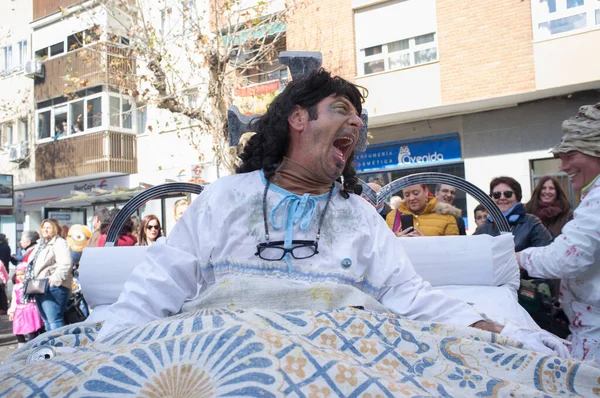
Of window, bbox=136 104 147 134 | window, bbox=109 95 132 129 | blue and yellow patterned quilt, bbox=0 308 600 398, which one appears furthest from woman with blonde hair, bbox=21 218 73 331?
window, bbox=136 104 147 134

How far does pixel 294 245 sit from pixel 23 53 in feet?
77.2

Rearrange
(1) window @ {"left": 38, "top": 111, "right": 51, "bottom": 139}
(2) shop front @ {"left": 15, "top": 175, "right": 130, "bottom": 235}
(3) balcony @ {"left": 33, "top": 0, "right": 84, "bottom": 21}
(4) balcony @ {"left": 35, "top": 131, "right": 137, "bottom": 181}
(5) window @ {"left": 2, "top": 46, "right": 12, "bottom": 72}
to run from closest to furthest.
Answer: (2) shop front @ {"left": 15, "top": 175, "right": 130, "bottom": 235} → (4) balcony @ {"left": 35, "top": 131, "right": 137, "bottom": 181} → (3) balcony @ {"left": 33, "top": 0, "right": 84, "bottom": 21} → (1) window @ {"left": 38, "top": 111, "right": 51, "bottom": 139} → (5) window @ {"left": 2, "top": 46, "right": 12, "bottom": 72}

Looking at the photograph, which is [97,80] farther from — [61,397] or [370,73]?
[61,397]

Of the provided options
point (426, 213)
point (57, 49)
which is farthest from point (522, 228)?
point (57, 49)

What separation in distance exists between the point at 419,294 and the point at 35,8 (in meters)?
22.9

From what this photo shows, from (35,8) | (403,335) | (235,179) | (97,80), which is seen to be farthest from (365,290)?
(35,8)

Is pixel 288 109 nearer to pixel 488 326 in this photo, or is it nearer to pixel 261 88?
pixel 488 326

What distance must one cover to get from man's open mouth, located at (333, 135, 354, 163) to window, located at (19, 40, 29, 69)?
74.9 ft

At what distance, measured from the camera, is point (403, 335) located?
5.16 feet

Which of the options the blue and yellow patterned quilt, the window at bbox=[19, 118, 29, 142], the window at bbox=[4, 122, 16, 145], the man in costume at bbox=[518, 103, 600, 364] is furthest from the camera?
the window at bbox=[4, 122, 16, 145]

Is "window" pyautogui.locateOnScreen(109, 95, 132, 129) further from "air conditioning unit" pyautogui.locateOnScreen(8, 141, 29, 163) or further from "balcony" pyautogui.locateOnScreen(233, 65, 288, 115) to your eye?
"balcony" pyautogui.locateOnScreen(233, 65, 288, 115)

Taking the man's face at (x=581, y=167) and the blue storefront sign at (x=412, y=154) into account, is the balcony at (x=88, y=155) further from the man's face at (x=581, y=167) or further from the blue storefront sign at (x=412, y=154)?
the man's face at (x=581, y=167)

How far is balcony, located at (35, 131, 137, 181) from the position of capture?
1842 centimetres

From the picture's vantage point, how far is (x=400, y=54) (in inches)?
507
